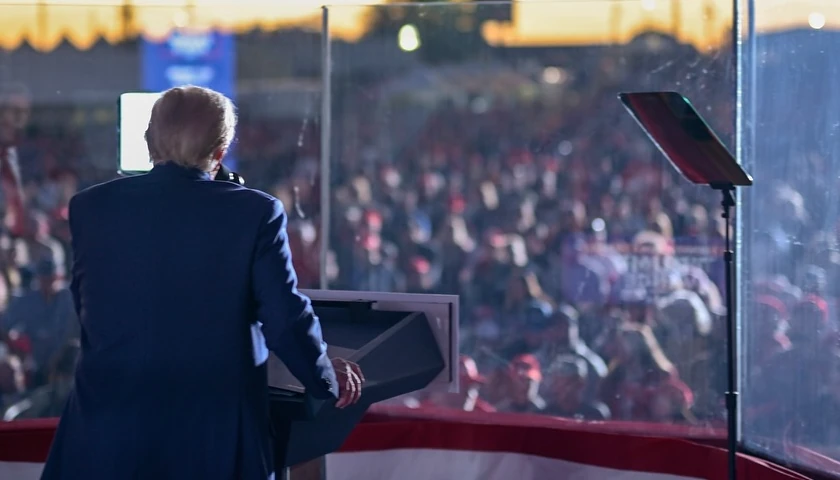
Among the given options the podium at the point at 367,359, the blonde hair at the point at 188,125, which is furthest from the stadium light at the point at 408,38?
the blonde hair at the point at 188,125

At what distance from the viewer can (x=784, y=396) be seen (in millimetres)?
3287

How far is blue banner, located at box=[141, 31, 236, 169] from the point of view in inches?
173

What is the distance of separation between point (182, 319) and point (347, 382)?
0.34m

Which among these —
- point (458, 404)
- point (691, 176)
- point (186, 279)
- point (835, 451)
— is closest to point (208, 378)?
point (186, 279)

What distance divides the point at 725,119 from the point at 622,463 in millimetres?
1235

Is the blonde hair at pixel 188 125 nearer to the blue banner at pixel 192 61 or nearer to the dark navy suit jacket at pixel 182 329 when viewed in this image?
the dark navy suit jacket at pixel 182 329

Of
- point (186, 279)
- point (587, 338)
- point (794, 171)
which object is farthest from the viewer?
point (587, 338)

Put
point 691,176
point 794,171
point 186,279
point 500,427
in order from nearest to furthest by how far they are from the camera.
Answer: point 186,279, point 691,176, point 794,171, point 500,427

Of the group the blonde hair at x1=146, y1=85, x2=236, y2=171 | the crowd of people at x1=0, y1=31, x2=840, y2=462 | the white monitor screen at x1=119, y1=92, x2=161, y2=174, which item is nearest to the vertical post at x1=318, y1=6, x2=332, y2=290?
the crowd of people at x1=0, y1=31, x2=840, y2=462

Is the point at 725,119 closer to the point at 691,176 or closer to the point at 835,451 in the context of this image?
the point at 691,176

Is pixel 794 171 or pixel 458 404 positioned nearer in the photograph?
pixel 794 171

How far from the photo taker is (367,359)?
221 cm

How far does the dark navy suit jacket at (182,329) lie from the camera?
190 cm

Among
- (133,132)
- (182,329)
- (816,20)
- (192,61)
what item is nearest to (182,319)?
(182,329)
